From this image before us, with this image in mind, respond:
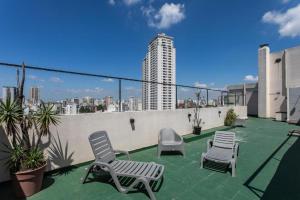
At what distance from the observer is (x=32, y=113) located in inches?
113

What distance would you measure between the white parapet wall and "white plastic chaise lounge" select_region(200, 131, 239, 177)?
1957mm

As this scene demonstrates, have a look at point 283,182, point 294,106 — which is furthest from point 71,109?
point 294,106

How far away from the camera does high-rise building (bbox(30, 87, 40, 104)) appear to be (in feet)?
10.5

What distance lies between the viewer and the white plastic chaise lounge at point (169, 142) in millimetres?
4637

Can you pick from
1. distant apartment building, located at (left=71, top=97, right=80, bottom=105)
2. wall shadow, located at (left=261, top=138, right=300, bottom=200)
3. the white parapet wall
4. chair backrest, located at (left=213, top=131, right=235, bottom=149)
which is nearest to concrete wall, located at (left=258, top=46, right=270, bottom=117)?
the white parapet wall

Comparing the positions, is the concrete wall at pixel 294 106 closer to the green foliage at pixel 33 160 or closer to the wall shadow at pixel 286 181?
the wall shadow at pixel 286 181

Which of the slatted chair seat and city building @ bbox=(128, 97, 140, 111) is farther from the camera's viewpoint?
city building @ bbox=(128, 97, 140, 111)

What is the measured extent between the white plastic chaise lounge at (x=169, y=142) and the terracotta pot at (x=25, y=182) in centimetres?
290

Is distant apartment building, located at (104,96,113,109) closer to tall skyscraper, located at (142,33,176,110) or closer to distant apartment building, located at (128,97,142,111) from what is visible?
distant apartment building, located at (128,97,142,111)

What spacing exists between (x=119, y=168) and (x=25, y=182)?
1464 millimetres

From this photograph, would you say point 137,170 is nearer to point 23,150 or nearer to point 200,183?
point 200,183

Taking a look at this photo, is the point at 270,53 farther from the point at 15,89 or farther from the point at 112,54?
the point at 15,89

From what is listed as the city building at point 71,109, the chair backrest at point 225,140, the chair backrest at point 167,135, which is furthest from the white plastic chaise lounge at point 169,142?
the city building at point 71,109

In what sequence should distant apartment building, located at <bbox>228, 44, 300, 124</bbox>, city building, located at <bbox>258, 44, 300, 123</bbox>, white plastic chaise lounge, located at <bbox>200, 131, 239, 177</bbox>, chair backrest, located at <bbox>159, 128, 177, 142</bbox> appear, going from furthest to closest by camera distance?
distant apartment building, located at <bbox>228, 44, 300, 124</bbox>, city building, located at <bbox>258, 44, 300, 123</bbox>, chair backrest, located at <bbox>159, 128, 177, 142</bbox>, white plastic chaise lounge, located at <bbox>200, 131, 239, 177</bbox>
